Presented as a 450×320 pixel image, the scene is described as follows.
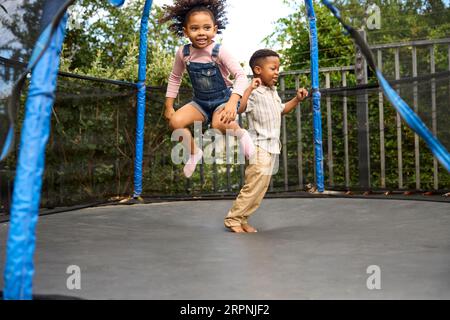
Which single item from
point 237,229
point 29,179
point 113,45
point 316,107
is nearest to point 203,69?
point 237,229

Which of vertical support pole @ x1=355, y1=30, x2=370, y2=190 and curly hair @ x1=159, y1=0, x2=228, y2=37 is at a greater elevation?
curly hair @ x1=159, y1=0, x2=228, y2=37

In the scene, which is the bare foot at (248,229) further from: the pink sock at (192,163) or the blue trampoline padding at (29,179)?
the blue trampoline padding at (29,179)

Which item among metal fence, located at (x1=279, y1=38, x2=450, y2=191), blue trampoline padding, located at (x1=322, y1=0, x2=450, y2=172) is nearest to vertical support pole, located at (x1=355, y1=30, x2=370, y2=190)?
metal fence, located at (x1=279, y1=38, x2=450, y2=191)

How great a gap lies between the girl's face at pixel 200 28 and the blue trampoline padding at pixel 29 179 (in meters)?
1.29

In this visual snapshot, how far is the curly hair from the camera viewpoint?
252cm

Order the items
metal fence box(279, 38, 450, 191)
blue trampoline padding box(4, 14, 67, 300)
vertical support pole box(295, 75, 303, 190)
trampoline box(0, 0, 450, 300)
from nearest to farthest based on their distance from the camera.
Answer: blue trampoline padding box(4, 14, 67, 300)
trampoline box(0, 0, 450, 300)
metal fence box(279, 38, 450, 191)
vertical support pole box(295, 75, 303, 190)

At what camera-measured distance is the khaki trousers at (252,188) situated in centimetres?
250

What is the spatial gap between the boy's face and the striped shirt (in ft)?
0.21

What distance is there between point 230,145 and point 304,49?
1.44m

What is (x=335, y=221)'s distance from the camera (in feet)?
9.13

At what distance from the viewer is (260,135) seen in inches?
101

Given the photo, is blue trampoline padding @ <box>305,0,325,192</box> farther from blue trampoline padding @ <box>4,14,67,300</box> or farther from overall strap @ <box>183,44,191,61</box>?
blue trampoline padding @ <box>4,14,67,300</box>
